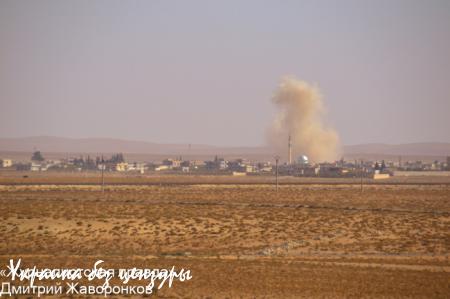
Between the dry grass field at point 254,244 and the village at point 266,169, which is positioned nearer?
the dry grass field at point 254,244

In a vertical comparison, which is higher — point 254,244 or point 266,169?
point 266,169

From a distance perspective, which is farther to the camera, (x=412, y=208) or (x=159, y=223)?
(x=412, y=208)

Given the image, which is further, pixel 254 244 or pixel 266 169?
pixel 266 169

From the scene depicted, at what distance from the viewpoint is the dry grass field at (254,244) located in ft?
79.4

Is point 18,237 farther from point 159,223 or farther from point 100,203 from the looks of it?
point 100,203

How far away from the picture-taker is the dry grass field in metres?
24.2

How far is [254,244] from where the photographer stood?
35.6 m

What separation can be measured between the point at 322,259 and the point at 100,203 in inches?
1055

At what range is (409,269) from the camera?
27.5m

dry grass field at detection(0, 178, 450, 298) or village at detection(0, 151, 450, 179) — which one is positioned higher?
village at detection(0, 151, 450, 179)

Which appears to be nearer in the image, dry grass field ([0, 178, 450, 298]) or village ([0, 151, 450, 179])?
dry grass field ([0, 178, 450, 298])

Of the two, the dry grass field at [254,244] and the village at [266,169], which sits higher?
the village at [266,169]

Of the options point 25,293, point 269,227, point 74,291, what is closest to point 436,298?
point 74,291

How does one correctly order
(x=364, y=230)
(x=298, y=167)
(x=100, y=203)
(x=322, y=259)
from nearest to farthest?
(x=322, y=259) < (x=364, y=230) < (x=100, y=203) < (x=298, y=167)
